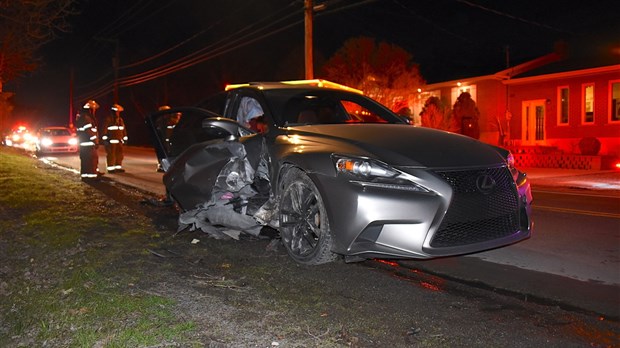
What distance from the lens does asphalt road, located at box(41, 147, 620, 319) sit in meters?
4.47

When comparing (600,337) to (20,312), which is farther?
(20,312)

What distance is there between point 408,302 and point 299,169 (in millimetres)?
1598

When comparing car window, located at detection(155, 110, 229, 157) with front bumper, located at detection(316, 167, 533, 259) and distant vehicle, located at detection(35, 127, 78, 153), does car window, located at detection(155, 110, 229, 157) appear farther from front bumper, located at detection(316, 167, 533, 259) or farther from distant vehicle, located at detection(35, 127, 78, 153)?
distant vehicle, located at detection(35, 127, 78, 153)

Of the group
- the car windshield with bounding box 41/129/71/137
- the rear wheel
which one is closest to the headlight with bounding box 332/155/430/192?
the rear wheel

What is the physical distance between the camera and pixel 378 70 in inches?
953

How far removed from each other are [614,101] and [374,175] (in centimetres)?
2096

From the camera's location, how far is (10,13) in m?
17.8

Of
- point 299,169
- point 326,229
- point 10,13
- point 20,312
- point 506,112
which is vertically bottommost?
point 20,312

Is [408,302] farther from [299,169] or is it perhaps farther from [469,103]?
[469,103]

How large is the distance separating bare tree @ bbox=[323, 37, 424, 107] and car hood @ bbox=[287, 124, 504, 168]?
1836cm

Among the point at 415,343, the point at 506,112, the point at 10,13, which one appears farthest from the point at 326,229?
the point at 506,112

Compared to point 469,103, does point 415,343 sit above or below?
below

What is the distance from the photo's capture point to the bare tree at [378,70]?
77.8 ft

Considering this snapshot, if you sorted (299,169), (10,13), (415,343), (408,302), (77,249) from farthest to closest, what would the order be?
(10,13) → (77,249) → (299,169) → (408,302) → (415,343)
